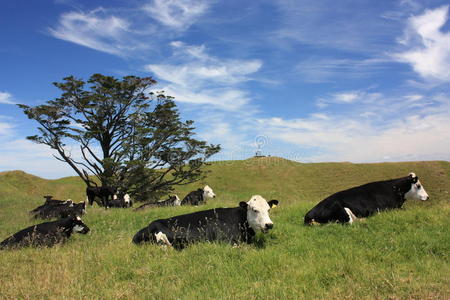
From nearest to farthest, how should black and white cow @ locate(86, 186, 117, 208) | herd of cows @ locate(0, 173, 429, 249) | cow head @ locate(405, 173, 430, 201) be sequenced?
herd of cows @ locate(0, 173, 429, 249) → cow head @ locate(405, 173, 430, 201) → black and white cow @ locate(86, 186, 117, 208)

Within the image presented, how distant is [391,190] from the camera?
436 inches

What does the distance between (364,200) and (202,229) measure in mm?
5327

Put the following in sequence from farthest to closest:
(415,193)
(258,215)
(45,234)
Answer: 1. (415,193)
2. (45,234)
3. (258,215)

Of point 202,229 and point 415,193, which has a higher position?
point 415,193

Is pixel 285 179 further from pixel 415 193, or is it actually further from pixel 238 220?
pixel 238 220

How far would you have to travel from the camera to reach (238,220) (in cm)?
907

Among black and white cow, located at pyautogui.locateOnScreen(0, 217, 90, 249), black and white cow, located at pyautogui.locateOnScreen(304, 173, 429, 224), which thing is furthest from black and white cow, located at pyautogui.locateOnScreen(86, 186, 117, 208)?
black and white cow, located at pyautogui.locateOnScreen(304, 173, 429, 224)

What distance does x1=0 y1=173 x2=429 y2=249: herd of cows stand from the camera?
855cm

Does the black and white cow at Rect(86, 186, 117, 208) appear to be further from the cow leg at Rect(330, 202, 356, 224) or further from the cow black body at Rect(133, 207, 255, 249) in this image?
the cow leg at Rect(330, 202, 356, 224)

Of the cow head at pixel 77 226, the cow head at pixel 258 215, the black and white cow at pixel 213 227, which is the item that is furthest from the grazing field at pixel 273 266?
the cow head at pixel 77 226

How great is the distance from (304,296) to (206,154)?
1215 inches

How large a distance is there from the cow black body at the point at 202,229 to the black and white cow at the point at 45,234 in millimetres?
3314

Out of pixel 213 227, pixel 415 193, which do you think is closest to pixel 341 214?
pixel 415 193

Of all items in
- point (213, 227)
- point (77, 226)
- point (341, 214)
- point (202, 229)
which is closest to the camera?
point (202, 229)
